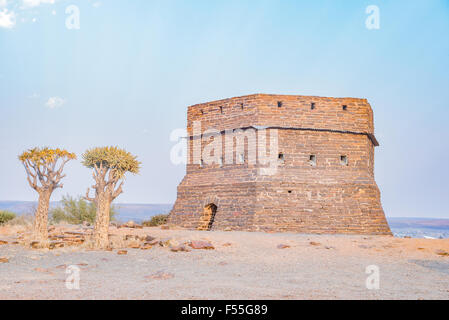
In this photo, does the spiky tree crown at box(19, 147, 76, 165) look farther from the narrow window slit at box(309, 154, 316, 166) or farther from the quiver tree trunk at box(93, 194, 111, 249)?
the narrow window slit at box(309, 154, 316, 166)

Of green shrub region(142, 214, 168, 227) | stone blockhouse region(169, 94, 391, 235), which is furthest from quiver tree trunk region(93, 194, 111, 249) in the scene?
green shrub region(142, 214, 168, 227)

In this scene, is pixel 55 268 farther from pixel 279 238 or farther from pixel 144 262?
pixel 279 238

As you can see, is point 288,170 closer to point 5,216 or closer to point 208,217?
point 208,217

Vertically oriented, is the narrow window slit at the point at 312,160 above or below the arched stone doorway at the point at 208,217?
above

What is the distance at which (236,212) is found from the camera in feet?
72.2

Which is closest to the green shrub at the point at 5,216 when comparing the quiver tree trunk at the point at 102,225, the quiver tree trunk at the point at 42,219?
the quiver tree trunk at the point at 42,219

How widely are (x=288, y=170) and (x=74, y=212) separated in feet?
42.0

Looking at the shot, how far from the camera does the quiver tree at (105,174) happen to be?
14.8 meters

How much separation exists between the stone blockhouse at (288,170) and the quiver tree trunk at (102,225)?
7.74 meters

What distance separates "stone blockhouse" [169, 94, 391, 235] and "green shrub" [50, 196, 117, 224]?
20.4ft

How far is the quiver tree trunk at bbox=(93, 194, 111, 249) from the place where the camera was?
14.5 meters

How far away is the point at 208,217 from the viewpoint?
23.6 m

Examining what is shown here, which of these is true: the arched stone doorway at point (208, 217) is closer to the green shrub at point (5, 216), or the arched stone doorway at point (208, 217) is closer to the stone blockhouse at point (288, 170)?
the stone blockhouse at point (288, 170)
